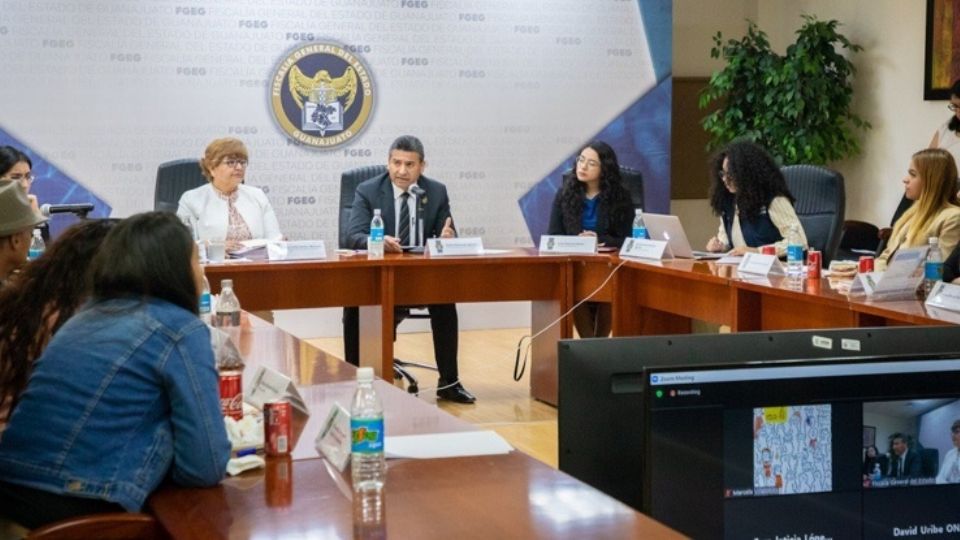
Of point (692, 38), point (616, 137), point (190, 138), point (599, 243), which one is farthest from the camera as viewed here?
point (692, 38)

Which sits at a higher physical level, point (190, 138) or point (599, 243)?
point (190, 138)

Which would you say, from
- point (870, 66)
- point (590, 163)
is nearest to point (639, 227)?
point (590, 163)

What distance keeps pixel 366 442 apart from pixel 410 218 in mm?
4185

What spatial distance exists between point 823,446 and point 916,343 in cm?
31

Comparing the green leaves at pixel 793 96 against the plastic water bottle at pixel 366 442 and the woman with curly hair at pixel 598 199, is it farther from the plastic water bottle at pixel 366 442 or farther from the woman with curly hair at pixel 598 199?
the plastic water bottle at pixel 366 442

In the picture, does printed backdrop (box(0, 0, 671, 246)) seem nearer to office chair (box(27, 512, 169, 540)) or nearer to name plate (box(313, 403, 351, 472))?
name plate (box(313, 403, 351, 472))

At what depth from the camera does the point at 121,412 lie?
6.87 feet

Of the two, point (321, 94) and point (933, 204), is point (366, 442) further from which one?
point (321, 94)

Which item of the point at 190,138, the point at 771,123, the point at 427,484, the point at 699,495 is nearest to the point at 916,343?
the point at 699,495

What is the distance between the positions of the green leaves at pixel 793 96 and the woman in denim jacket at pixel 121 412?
20.0 ft

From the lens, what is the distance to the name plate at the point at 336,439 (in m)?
2.14

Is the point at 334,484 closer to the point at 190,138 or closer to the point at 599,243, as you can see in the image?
the point at 599,243

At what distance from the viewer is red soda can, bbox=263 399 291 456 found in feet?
7.40

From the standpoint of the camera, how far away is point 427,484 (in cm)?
203
